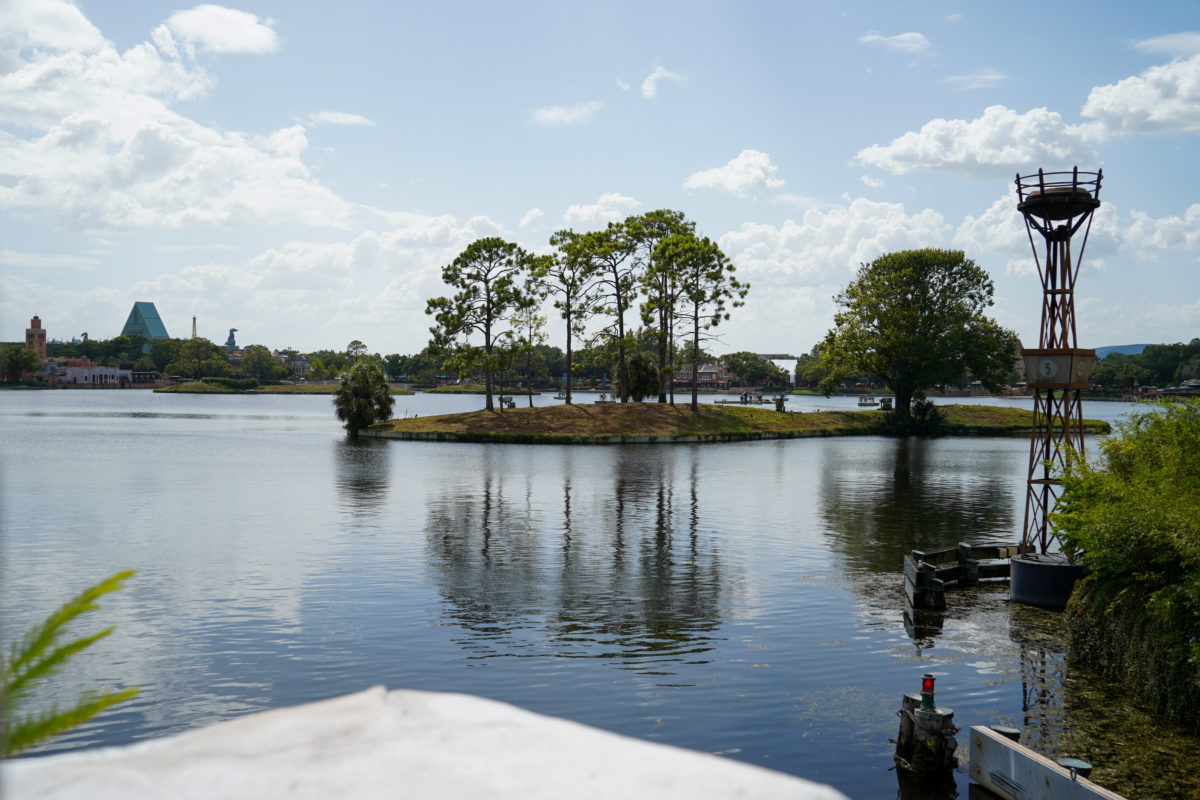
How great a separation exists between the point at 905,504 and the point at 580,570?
21.3 m

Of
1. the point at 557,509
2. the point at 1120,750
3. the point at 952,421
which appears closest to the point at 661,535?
the point at 557,509

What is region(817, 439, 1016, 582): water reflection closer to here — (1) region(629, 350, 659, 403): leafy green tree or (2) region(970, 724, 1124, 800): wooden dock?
(2) region(970, 724, 1124, 800): wooden dock

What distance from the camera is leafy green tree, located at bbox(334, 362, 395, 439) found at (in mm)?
77438

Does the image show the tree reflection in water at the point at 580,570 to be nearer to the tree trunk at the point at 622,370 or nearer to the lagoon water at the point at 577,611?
the lagoon water at the point at 577,611

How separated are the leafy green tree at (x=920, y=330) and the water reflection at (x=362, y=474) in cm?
4920

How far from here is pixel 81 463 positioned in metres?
50.9

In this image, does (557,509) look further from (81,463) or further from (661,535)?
(81,463)

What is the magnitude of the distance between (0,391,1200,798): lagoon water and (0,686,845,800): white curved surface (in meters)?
9.92

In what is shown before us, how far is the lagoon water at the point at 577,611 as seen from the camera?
553 inches

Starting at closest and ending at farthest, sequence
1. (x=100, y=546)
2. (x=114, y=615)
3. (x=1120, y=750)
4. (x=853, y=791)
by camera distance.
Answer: (x=853, y=791) < (x=1120, y=750) < (x=114, y=615) < (x=100, y=546)

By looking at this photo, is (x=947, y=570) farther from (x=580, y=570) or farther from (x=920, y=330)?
(x=920, y=330)

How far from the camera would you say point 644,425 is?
79500 mm

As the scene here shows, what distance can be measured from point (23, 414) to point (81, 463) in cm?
6646

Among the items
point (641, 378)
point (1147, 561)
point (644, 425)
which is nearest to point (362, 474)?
point (644, 425)
